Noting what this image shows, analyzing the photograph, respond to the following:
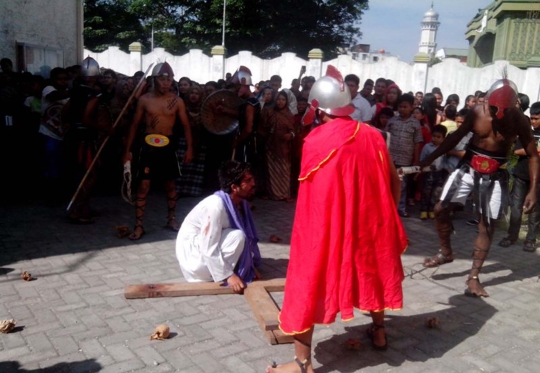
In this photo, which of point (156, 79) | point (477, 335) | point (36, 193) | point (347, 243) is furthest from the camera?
point (36, 193)

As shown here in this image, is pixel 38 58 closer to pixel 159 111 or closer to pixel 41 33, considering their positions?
pixel 41 33

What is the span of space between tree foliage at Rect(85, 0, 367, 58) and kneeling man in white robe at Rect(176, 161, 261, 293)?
2990cm

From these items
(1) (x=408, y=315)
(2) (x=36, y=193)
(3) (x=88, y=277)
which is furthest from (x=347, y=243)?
(2) (x=36, y=193)

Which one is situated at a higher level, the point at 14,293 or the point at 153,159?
the point at 153,159

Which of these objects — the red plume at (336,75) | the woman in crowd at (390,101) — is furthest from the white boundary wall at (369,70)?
the red plume at (336,75)

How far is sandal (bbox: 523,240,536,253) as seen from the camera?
658 cm

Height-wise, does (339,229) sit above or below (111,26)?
below

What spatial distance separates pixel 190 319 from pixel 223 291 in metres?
0.54

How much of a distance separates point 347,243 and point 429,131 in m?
5.68

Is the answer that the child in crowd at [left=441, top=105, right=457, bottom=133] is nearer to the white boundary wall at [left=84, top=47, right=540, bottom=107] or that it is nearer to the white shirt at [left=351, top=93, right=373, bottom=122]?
the white shirt at [left=351, top=93, right=373, bottom=122]

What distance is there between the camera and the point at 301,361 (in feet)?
11.1

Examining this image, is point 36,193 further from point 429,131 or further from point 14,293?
point 429,131

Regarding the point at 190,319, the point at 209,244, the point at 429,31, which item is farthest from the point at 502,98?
the point at 429,31

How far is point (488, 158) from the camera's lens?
4.91 metres
